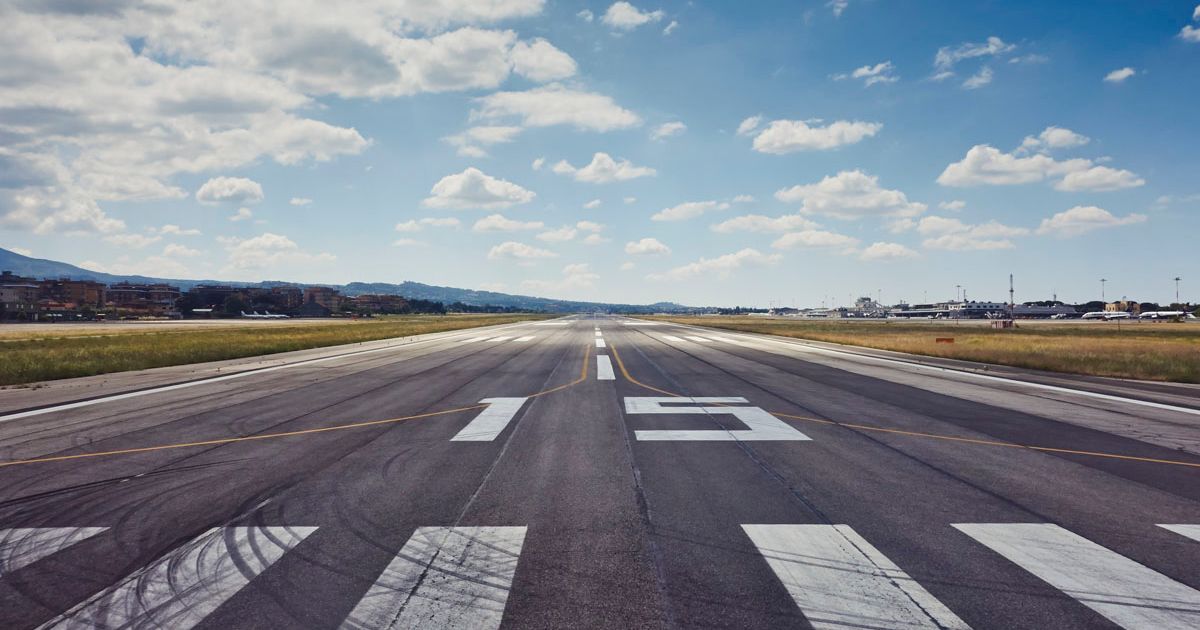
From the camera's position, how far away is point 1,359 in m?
22.4

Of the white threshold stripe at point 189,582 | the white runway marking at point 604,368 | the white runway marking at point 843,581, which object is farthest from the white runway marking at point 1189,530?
the white runway marking at point 604,368

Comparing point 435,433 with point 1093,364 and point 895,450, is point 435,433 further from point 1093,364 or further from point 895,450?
point 1093,364

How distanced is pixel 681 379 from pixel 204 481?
43.0 feet

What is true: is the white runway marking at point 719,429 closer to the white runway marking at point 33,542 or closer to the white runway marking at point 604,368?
the white runway marking at point 604,368

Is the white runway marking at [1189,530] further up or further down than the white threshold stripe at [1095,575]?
further down

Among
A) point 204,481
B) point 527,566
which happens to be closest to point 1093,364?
point 527,566

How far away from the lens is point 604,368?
2117 cm

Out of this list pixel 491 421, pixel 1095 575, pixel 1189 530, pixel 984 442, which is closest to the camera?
pixel 1095 575

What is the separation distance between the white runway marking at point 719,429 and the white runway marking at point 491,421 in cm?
240

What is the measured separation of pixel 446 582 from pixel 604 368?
16.9 meters

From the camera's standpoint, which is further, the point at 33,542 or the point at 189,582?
the point at 33,542

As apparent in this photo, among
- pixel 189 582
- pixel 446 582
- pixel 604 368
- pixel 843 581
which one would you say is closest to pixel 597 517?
pixel 446 582

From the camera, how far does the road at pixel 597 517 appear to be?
4047mm

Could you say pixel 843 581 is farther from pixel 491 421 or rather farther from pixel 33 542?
pixel 491 421
